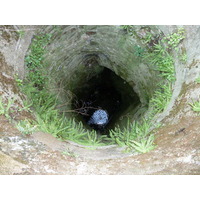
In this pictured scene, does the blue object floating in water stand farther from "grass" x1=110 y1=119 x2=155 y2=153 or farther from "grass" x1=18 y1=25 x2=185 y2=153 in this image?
"grass" x1=110 y1=119 x2=155 y2=153

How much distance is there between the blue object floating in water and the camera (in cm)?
633

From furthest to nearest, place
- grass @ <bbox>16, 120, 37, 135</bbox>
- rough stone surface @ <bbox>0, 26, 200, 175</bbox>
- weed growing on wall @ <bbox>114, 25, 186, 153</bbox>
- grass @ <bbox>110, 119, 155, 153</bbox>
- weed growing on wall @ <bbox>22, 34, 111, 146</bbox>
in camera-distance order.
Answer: weed growing on wall @ <bbox>22, 34, 111, 146</bbox>
weed growing on wall @ <bbox>114, 25, 186, 153</bbox>
grass @ <bbox>110, 119, 155, 153</bbox>
grass @ <bbox>16, 120, 37, 135</bbox>
rough stone surface @ <bbox>0, 26, 200, 175</bbox>

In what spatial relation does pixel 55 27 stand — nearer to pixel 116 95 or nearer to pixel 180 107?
pixel 180 107

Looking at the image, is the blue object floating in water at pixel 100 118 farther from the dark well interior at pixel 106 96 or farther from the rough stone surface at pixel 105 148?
the rough stone surface at pixel 105 148

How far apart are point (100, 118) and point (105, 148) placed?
3771mm

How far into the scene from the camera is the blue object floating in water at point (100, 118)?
6332 mm

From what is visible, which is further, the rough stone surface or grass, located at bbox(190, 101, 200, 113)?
grass, located at bbox(190, 101, 200, 113)

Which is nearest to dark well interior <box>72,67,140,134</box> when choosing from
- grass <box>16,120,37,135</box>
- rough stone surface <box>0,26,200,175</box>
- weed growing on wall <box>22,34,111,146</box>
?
weed growing on wall <box>22,34,111,146</box>

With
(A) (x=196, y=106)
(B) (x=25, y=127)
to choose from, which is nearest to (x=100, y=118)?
(B) (x=25, y=127)

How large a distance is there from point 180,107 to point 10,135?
2230 mm

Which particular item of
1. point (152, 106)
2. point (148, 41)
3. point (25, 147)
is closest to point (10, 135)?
point (25, 147)

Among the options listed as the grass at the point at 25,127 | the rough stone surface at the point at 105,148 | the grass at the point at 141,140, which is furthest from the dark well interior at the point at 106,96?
the grass at the point at 25,127

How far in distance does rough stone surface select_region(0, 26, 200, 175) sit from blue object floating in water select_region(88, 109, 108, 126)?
356cm

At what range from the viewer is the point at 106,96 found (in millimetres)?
6387
